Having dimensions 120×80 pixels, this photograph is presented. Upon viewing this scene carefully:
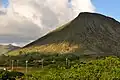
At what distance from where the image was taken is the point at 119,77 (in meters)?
28.0

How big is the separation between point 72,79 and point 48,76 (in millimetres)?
2669

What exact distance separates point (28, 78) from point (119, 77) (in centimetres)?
883

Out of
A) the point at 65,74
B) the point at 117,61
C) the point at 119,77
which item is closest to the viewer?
the point at 119,77

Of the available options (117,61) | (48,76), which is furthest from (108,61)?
(48,76)

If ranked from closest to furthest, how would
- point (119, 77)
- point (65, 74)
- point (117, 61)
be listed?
1. point (119, 77)
2. point (65, 74)
3. point (117, 61)

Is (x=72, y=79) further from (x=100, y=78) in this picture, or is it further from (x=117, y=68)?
(x=117, y=68)

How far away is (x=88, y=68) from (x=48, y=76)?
3.74 m

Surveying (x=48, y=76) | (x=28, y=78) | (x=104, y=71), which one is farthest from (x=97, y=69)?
(x=28, y=78)

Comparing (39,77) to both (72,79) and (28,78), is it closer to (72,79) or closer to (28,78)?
(28,78)

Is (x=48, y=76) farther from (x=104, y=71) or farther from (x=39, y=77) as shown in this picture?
(x=104, y=71)

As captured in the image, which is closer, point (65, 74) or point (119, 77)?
point (119, 77)

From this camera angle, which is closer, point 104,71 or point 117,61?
point 104,71

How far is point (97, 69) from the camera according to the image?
2988 centimetres

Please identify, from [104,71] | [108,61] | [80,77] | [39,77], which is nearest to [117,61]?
[108,61]
